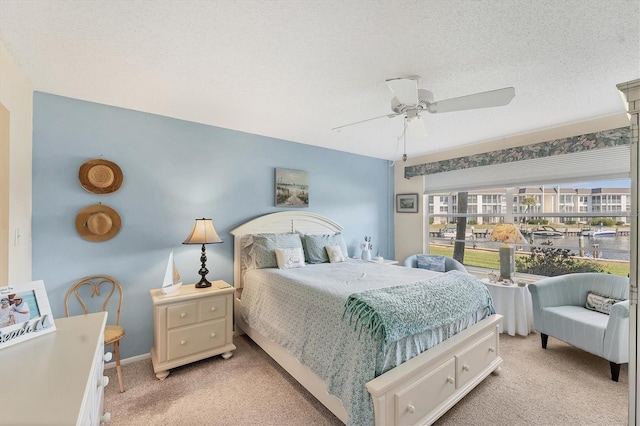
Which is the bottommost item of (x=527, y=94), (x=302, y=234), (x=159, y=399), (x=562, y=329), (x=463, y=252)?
(x=159, y=399)

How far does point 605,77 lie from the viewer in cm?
210

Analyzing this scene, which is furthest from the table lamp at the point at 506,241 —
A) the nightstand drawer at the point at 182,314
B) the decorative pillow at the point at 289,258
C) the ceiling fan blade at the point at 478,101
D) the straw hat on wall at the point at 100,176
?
the straw hat on wall at the point at 100,176

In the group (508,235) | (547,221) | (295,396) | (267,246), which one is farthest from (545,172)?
(295,396)

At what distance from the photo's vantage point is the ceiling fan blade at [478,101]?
1817 mm

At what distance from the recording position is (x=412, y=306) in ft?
6.03

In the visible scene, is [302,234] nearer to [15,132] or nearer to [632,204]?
[15,132]

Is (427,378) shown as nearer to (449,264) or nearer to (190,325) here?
(190,325)

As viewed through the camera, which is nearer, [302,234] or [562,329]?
[562,329]

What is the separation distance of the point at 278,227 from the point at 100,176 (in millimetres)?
1906

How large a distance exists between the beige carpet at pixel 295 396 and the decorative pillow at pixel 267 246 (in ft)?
3.12

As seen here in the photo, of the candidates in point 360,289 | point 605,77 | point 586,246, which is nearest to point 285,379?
point 360,289

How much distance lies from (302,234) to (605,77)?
10.4 ft

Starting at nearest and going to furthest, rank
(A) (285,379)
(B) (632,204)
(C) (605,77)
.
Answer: (B) (632,204) < (C) (605,77) < (A) (285,379)

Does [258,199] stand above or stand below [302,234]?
above
